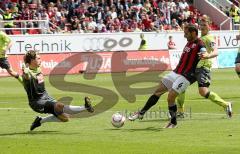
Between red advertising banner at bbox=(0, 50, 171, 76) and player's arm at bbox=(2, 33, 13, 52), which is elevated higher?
player's arm at bbox=(2, 33, 13, 52)

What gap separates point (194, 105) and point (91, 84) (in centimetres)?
940

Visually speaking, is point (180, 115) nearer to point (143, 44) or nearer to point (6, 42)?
point (6, 42)

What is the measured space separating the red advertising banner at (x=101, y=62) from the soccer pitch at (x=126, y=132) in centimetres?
1236

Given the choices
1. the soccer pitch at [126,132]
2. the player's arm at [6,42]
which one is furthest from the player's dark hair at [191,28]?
the player's arm at [6,42]

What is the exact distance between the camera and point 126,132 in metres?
14.5

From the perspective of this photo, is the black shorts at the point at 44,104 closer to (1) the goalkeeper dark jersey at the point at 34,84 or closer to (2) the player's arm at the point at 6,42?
(1) the goalkeeper dark jersey at the point at 34,84

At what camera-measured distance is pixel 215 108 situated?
1964 centimetres

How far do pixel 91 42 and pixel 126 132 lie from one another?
83.6ft

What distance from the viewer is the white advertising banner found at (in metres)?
37.1

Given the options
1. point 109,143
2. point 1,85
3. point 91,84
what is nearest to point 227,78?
point 91,84

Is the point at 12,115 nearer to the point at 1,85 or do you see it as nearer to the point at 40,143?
the point at 40,143

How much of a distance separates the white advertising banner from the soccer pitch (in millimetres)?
14373

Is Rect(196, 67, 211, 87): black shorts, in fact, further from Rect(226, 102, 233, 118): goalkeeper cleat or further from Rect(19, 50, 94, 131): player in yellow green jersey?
Rect(19, 50, 94, 131): player in yellow green jersey

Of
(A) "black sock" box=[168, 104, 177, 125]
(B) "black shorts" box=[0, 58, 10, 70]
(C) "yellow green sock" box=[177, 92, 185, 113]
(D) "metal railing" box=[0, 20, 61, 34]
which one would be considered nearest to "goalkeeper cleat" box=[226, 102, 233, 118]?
(C) "yellow green sock" box=[177, 92, 185, 113]
